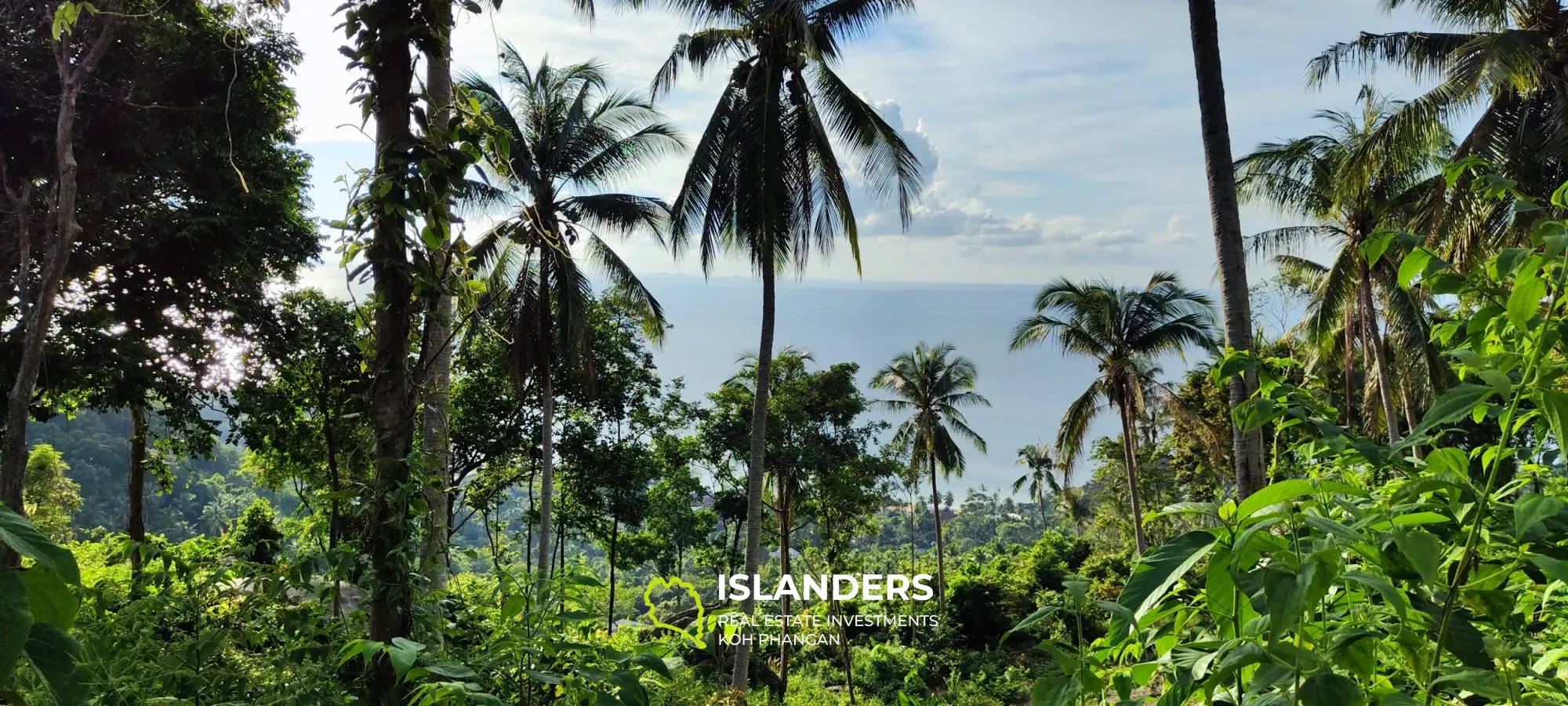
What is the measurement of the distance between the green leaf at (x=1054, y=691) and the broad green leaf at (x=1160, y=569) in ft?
0.25

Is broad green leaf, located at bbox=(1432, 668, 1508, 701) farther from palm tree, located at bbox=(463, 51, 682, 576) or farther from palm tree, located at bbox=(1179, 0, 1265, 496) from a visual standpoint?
palm tree, located at bbox=(463, 51, 682, 576)

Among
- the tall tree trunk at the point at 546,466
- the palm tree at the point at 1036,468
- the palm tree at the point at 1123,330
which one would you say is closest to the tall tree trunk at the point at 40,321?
the tall tree trunk at the point at 546,466

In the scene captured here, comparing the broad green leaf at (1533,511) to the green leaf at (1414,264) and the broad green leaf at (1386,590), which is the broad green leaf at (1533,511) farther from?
the green leaf at (1414,264)

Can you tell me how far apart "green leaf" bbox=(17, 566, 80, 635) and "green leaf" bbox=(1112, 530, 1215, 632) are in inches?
30.1

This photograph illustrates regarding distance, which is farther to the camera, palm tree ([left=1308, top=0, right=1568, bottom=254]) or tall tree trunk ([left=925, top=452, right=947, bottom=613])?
tall tree trunk ([left=925, top=452, right=947, bottom=613])

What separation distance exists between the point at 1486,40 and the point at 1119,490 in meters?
17.5

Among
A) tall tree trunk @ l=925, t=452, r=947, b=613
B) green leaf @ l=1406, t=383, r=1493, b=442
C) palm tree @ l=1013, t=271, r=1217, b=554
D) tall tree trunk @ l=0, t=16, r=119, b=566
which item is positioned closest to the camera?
green leaf @ l=1406, t=383, r=1493, b=442

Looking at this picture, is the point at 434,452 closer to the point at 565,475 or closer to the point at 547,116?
the point at 547,116

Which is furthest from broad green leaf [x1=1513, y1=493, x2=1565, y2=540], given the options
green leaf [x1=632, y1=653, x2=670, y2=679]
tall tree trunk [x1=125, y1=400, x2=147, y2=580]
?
tall tree trunk [x1=125, y1=400, x2=147, y2=580]

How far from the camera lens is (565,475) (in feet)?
48.4

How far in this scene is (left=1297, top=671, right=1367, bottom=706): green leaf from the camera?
0.52 metres

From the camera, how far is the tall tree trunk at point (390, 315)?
1278 millimetres

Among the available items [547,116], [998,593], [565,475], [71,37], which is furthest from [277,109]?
[998,593]

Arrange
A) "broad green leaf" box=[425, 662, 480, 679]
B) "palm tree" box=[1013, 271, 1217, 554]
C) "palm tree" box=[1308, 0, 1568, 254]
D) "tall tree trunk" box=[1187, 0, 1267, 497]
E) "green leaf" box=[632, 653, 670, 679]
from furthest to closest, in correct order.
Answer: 1. "palm tree" box=[1013, 271, 1217, 554]
2. "palm tree" box=[1308, 0, 1568, 254]
3. "tall tree trunk" box=[1187, 0, 1267, 497]
4. "green leaf" box=[632, 653, 670, 679]
5. "broad green leaf" box=[425, 662, 480, 679]
